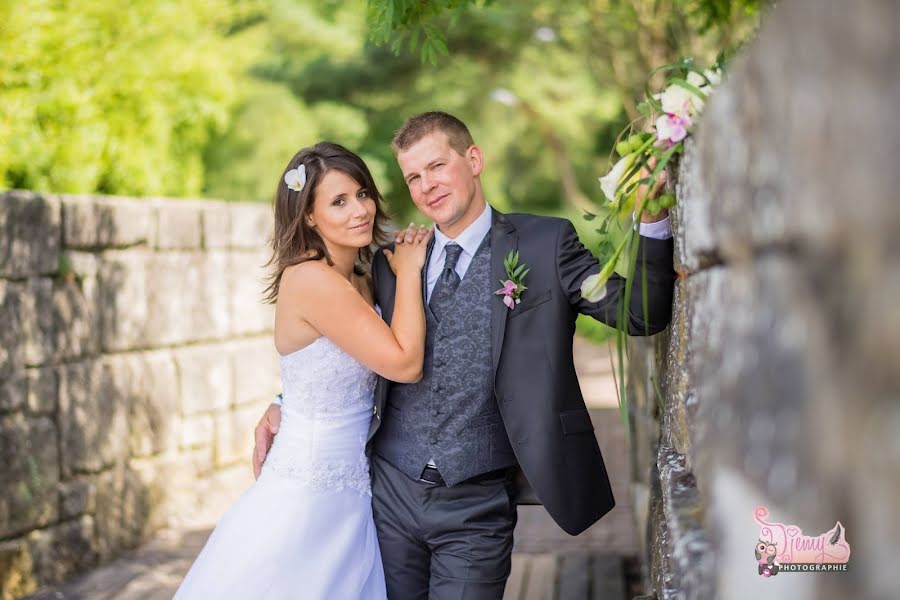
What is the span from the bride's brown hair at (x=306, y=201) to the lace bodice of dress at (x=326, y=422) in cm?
29

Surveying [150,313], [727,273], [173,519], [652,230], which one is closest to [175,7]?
[150,313]

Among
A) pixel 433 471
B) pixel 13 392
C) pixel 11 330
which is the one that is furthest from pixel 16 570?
pixel 433 471

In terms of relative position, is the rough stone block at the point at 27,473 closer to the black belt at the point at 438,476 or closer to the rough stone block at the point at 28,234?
the rough stone block at the point at 28,234

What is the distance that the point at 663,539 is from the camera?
7.25ft

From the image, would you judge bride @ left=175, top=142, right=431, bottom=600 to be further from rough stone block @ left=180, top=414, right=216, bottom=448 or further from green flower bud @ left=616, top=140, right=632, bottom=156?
rough stone block @ left=180, top=414, right=216, bottom=448

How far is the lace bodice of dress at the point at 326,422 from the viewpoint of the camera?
3100 millimetres

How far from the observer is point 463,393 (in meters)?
2.88

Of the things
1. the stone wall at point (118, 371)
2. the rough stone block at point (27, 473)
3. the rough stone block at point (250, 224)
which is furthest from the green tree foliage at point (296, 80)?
the rough stone block at point (27, 473)

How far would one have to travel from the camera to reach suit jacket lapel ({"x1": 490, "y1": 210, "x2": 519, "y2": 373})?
9.11ft

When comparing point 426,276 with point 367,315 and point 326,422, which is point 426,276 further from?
point 326,422

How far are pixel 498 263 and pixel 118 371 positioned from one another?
3216mm

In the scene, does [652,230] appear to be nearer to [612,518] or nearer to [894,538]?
[894,538]

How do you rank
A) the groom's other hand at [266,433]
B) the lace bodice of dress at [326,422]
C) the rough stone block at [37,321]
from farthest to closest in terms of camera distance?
the rough stone block at [37,321], the groom's other hand at [266,433], the lace bodice of dress at [326,422]

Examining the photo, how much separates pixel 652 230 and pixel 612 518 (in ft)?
13.0
